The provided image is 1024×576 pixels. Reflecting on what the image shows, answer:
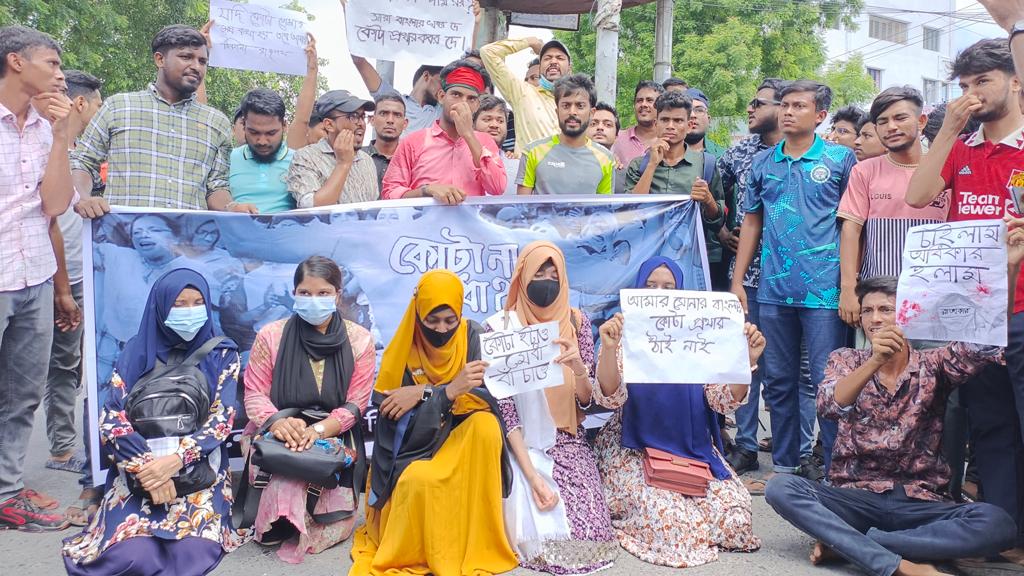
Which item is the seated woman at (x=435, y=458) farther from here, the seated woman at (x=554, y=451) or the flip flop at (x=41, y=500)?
the flip flop at (x=41, y=500)

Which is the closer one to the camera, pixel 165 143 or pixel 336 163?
pixel 165 143

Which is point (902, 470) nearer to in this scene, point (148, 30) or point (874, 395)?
point (874, 395)

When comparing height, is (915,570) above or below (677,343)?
below

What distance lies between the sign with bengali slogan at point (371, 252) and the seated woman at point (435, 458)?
875 mm

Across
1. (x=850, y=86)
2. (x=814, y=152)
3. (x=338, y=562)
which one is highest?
(x=850, y=86)

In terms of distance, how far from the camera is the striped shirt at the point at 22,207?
4402 mm

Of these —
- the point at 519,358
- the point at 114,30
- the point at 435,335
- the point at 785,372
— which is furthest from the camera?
the point at 114,30

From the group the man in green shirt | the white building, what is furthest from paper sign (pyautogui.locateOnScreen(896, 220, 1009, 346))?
the white building

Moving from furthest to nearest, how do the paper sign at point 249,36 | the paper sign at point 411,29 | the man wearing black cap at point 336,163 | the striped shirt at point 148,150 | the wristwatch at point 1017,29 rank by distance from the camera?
the paper sign at point 411,29, the paper sign at point 249,36, the man wearing black cap at point 336,163, the striped shirt at point 148,150, the wristwatch at point 1017,29

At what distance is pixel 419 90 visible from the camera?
732 centimetres

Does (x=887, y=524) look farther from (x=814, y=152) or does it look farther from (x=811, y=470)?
(x=814, y=152)

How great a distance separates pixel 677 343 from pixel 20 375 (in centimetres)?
340

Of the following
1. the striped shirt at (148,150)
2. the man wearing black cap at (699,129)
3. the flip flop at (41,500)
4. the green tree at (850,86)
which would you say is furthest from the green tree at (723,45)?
the flip flop at (41,500)

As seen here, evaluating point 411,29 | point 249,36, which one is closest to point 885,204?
point 411,29
